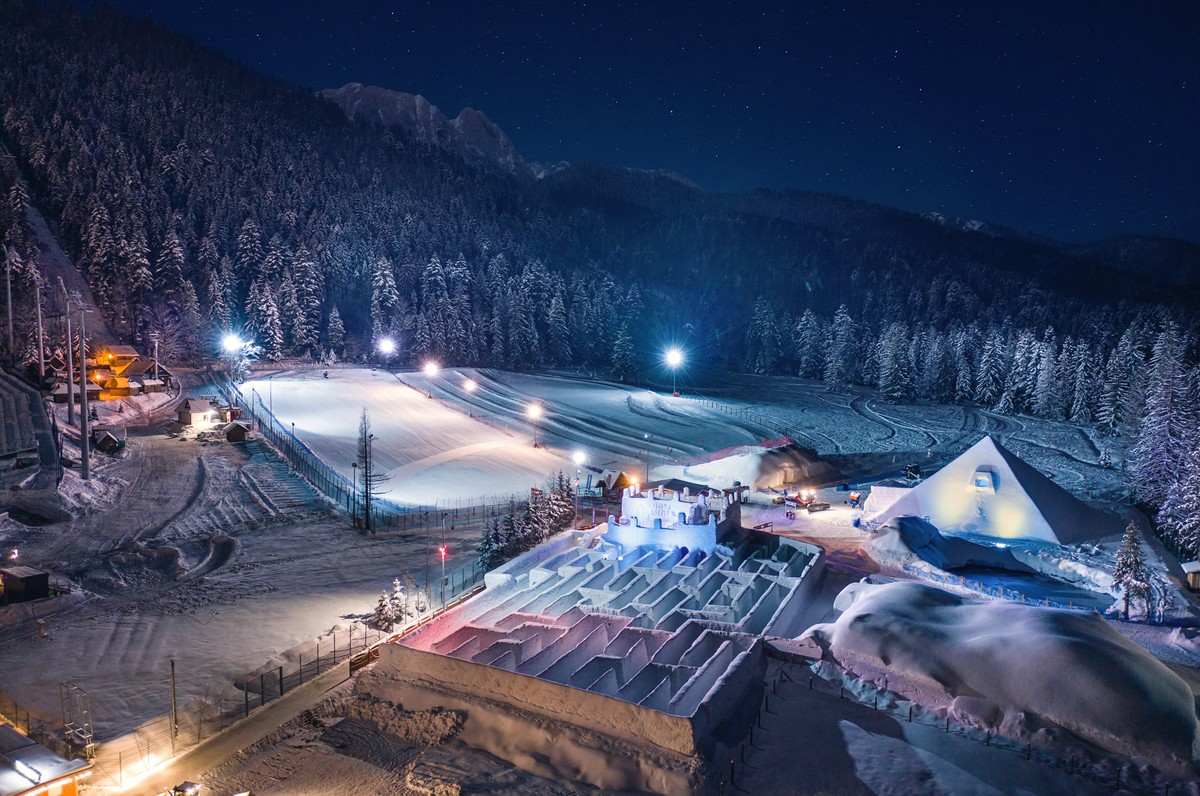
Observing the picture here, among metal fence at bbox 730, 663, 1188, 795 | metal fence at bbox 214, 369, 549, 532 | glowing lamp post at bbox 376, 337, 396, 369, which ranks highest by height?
glowing lamp post at bbox 376, 337, 396, 369

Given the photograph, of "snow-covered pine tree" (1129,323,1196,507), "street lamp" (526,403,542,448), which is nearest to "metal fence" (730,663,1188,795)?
"snow-covered pine tree" (1129,323,1196,507)

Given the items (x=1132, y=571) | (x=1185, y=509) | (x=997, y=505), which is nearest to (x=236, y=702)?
(x=1132, y=571)

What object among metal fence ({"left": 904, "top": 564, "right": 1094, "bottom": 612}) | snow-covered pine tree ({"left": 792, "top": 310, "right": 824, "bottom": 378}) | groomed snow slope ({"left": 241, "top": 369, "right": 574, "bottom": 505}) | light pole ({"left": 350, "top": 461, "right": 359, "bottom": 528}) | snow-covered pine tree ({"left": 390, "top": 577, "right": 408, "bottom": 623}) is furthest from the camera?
snow-covered pine tree ({"left": 792, "top": 310, "right": 824, "bottom": 378})

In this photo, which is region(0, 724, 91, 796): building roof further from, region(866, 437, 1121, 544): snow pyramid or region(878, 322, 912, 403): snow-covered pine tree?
region(878, 322, 912, 403): snow-covered pine tree

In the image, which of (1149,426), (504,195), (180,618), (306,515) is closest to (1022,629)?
(180,618)

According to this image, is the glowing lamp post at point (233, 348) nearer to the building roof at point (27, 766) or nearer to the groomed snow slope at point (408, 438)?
the groomed snow slope at point (408, 438)

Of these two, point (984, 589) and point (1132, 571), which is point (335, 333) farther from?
point (1132, 571)
